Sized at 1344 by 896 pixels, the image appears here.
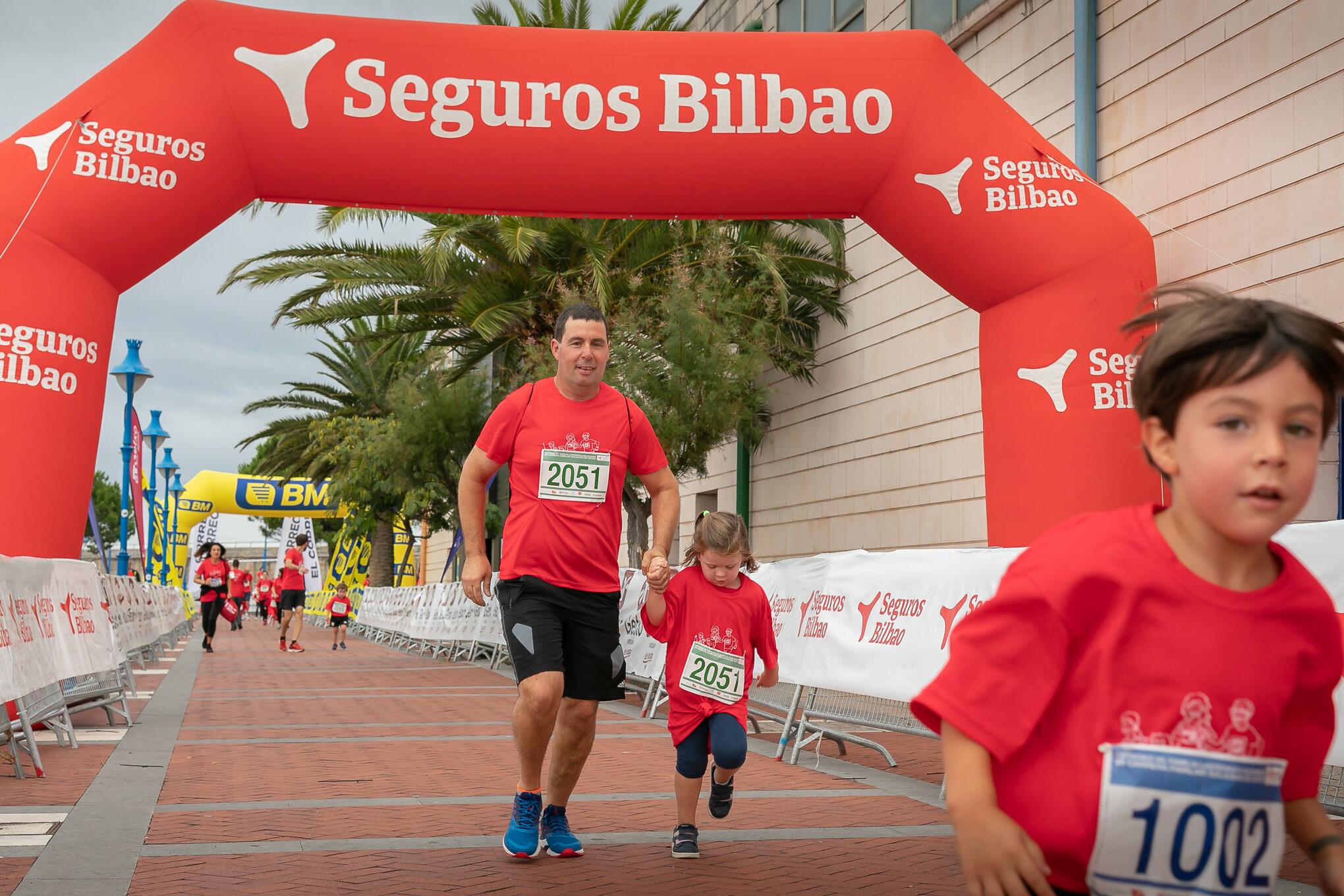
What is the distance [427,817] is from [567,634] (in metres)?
1.53

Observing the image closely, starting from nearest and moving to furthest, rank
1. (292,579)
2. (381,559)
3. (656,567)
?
1. (656,567)
2. (292,579)
3. (381,559)

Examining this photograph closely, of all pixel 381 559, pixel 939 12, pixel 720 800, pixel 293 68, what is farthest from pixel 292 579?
pixel 720 800

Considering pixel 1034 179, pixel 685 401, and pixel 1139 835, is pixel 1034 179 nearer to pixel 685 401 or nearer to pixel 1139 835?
pixel 1139 835

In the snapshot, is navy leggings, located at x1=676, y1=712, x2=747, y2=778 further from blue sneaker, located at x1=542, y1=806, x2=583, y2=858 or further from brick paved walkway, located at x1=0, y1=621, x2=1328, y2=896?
blue sneaker, located at x1=542, y1=806, x2=583, y2=858

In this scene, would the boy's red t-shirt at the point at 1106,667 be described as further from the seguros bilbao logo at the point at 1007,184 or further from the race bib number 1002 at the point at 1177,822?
the seguros bilbao logo at the point at 1007,184

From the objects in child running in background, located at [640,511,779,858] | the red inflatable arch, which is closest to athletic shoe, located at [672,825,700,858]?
child running in background, located at [640,511,779,858]

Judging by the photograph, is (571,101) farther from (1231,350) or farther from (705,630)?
(1231,350)

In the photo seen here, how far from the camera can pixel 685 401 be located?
17656 millimetres

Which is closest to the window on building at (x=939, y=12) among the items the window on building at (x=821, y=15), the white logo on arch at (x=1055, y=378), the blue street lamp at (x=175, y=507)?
the window on building at (x=821, y=15)

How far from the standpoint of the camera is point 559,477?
5246mm

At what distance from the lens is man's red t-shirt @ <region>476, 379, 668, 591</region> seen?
519cm

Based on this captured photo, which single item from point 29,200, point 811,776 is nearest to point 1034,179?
point 811,776

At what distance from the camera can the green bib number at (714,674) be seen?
17.5 feet

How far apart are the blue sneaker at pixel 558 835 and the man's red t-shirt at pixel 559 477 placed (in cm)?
92
